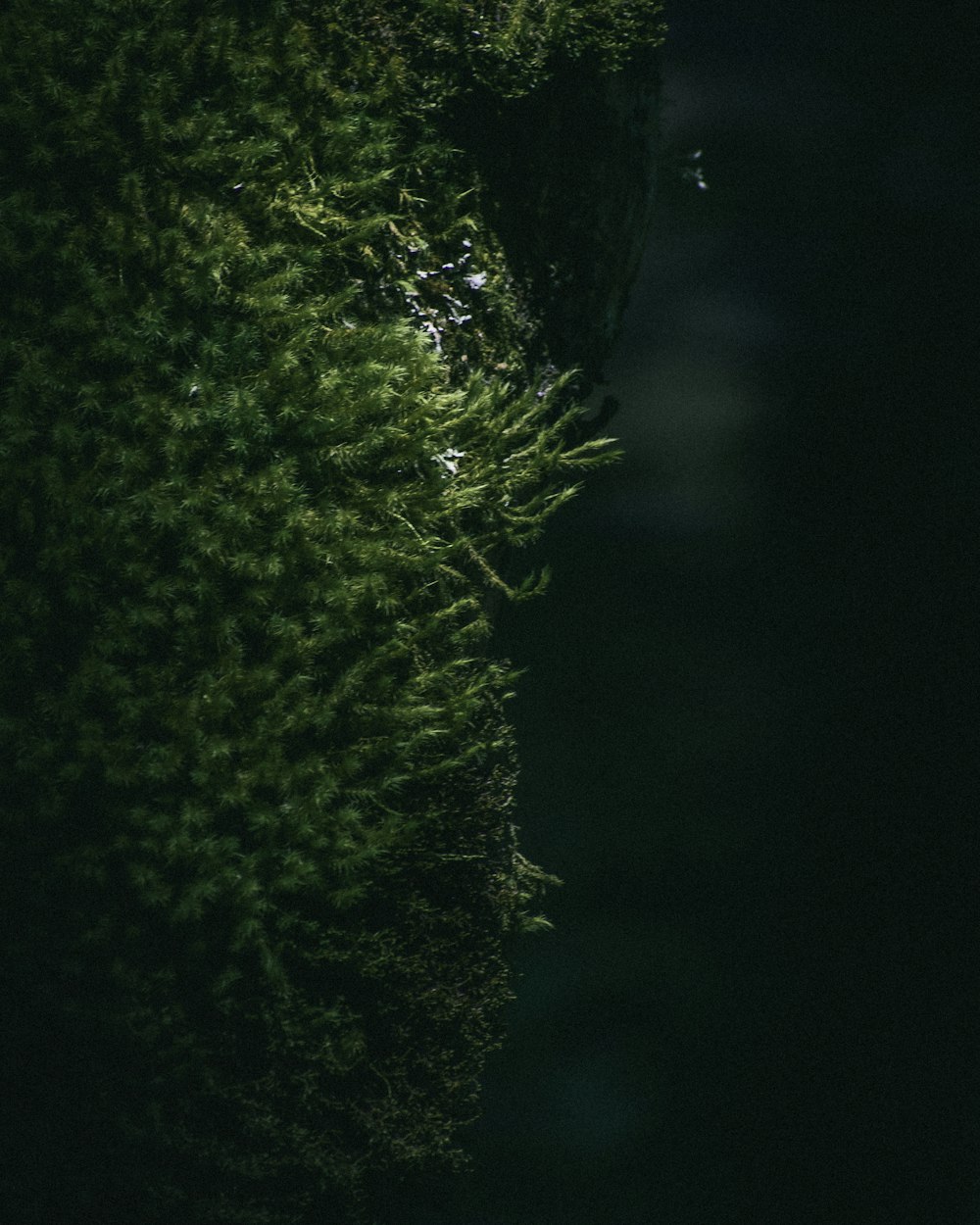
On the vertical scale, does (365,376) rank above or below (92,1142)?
above

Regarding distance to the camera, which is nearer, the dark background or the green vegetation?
the green vegetation

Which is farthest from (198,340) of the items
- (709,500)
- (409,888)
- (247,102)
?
(709,500)

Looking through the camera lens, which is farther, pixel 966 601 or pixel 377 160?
pixel 966 601

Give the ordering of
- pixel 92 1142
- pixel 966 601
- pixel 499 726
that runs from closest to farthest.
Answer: pixel 92 1142 < pixel 499 726 < pixel 966 601

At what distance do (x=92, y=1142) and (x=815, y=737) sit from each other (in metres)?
1.11

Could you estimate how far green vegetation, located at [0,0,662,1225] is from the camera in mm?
844

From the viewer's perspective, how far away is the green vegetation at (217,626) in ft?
2.77

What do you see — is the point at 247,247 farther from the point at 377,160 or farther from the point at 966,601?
the point at 966,601

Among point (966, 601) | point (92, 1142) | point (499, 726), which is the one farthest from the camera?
point (966, 601)

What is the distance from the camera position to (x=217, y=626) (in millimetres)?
855

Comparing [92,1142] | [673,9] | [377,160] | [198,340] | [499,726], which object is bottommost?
[92,1142]

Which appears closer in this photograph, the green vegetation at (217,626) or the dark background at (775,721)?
the green vegetation at (217,626)

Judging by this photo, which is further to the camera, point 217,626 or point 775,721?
point 775,721

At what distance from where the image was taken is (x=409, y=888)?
0.91 metres
